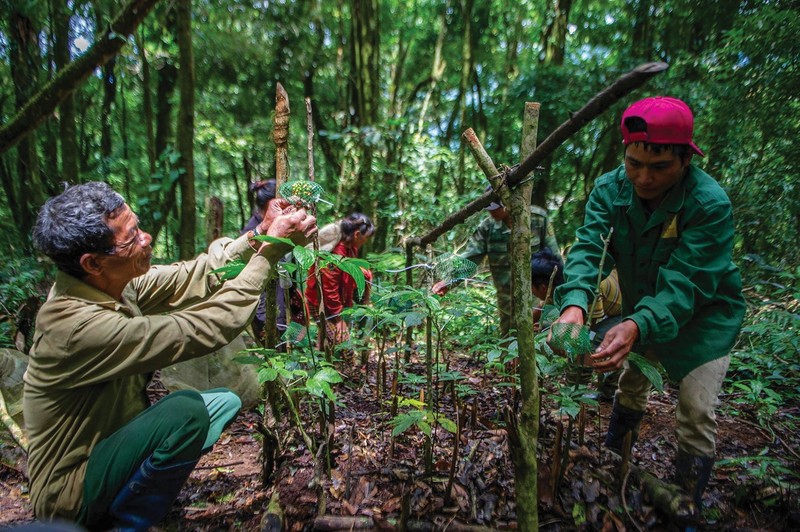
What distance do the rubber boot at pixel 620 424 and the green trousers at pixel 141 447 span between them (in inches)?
87.0

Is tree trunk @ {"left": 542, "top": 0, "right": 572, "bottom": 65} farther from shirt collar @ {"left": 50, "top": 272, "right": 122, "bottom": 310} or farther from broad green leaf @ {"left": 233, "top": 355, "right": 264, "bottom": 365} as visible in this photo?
shirt collar @ {"left": 50, "top": 272, "right": 122, "bottom": 310}

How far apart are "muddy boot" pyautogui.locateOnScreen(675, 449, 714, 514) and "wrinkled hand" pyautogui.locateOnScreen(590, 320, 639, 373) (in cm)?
81

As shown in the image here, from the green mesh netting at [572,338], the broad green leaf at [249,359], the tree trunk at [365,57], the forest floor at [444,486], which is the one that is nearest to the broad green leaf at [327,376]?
the broad green leaf at [249,359]

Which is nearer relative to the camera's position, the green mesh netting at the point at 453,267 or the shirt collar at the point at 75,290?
the shirt collar at the point at 75,290

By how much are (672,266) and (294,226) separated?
172 centimetres

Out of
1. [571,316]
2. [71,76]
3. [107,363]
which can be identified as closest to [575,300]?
[571,316]

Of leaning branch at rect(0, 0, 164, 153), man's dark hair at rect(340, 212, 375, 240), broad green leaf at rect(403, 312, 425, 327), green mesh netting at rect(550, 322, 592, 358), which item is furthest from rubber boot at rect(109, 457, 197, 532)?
leaning branch at rect(0, 0, 164, 153)

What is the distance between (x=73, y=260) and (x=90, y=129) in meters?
12.0

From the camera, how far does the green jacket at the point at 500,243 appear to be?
4.51 meters

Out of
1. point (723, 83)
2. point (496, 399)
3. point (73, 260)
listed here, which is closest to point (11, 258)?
point (73, 260)

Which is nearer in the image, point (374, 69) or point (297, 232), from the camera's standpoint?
point (297, 232)

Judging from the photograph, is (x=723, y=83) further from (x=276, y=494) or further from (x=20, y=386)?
(x=20, y=386)

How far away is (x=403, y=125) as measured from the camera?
755 cm

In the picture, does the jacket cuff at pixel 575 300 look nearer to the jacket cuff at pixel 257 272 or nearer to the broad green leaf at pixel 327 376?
the broad green leaf at pixel 327 376
